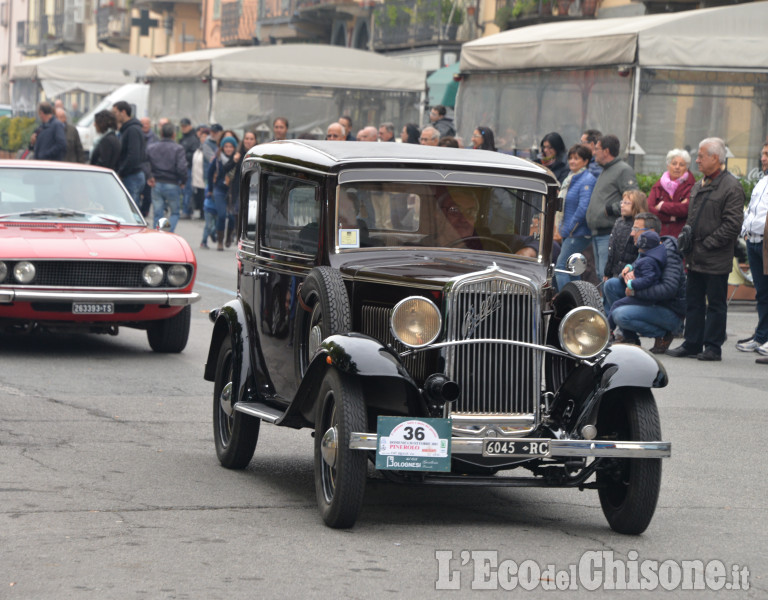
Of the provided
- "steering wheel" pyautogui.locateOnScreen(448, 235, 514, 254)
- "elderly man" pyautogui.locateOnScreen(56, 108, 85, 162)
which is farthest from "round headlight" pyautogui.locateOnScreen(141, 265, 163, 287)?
"elderly man" pyautogui.locateOnScreen(56, 108, 85, 162)

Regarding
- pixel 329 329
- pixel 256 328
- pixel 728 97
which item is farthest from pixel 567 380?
pixel 728 97

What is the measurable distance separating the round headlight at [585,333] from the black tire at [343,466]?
1.03 metres

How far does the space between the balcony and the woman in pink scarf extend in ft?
77.4

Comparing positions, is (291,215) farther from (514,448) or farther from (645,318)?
(645,318)

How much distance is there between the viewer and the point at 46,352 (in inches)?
A: 494

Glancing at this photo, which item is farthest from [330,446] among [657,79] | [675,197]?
[657,79]

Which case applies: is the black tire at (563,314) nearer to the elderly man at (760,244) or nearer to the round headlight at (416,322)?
the round headlight at (416,322)

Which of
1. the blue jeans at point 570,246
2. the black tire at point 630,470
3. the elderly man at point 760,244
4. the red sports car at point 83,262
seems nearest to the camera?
the black tire at point 630,470

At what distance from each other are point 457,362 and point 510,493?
133 centimetres

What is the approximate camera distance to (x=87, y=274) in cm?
1192

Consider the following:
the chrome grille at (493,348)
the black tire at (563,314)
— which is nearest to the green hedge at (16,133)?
the black tire at (563,314)

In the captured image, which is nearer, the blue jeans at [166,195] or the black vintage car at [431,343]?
the black vintage car at [431,343]

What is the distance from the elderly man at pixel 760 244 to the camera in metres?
14.0

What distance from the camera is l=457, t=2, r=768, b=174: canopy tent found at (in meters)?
19.6
